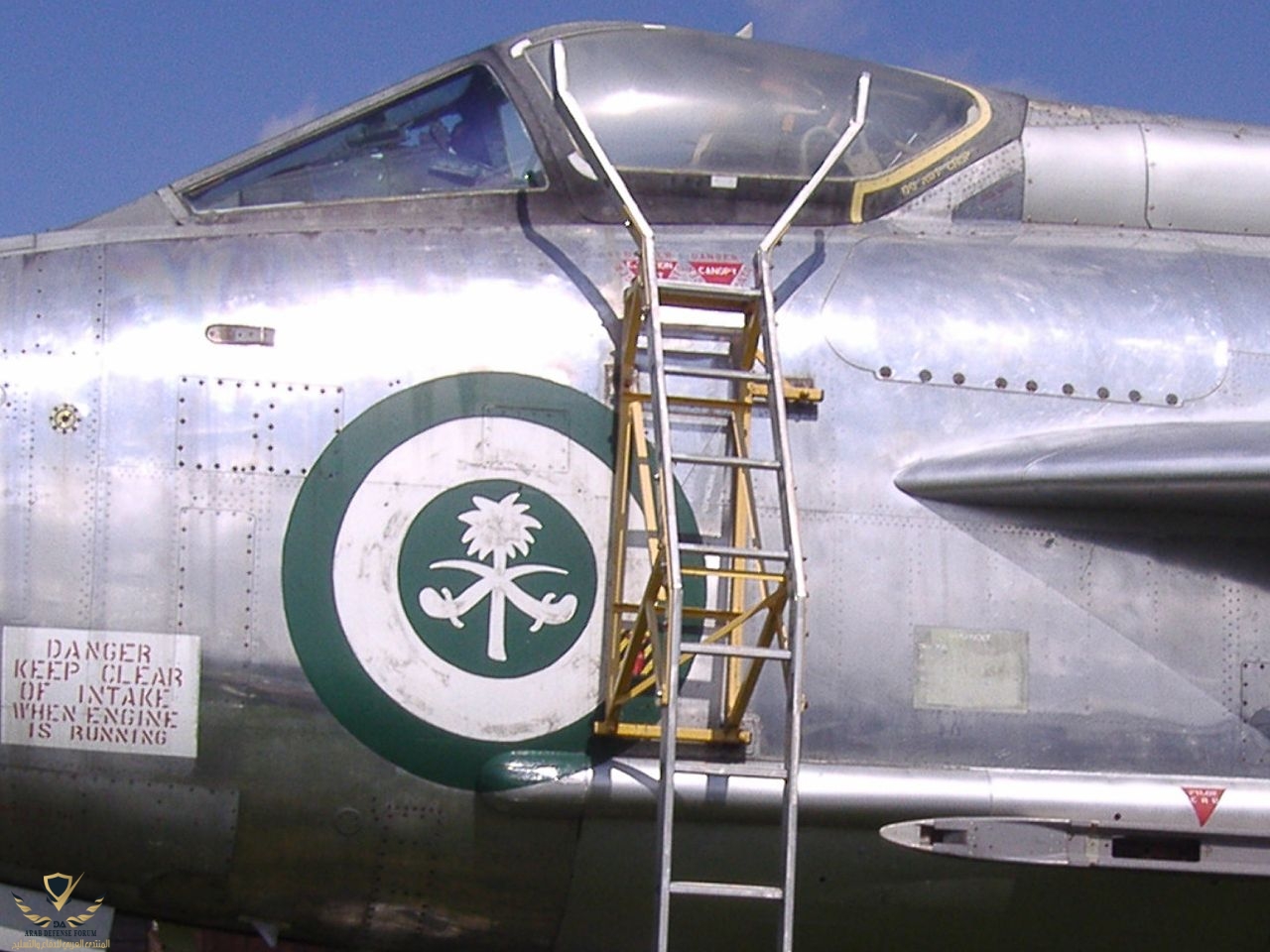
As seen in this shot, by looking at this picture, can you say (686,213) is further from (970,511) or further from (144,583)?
(144,583)

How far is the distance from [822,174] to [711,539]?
1.64 metres

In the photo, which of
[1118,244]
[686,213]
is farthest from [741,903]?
[1118,244]

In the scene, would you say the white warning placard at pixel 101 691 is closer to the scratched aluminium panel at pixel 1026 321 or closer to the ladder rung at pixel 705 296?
the ladder rung at pixel 705 296

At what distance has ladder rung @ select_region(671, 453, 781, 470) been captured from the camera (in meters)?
6.27

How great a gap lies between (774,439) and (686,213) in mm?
1430

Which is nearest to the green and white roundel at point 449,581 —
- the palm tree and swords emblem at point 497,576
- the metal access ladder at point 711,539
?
the palm tree and swords emblem at point 497,576

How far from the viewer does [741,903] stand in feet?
22.2

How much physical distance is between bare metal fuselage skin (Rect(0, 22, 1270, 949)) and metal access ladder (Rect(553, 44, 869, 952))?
16 centimetres

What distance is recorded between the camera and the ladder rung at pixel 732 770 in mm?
→ 6254

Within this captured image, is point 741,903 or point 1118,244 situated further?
point 1118,244

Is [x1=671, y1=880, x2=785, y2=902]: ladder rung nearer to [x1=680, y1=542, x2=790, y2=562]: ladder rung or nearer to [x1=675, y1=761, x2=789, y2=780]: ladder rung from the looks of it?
[x1=675, y1=761, x2=789, y2=780]: ladder rung

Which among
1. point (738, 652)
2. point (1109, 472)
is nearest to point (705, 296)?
point (738, 652)

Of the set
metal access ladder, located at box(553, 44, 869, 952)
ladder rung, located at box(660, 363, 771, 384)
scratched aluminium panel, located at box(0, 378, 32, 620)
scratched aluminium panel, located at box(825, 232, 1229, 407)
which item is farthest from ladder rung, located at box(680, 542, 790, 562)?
scratched aluminium panel, located at box(0, 378, 32, 620)

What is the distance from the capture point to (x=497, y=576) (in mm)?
6684
